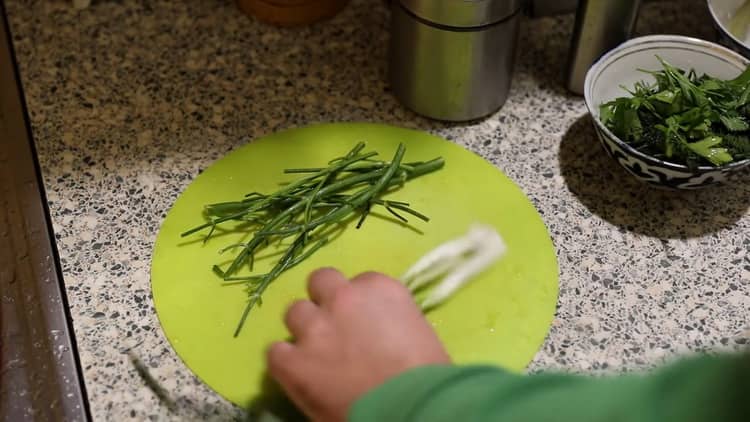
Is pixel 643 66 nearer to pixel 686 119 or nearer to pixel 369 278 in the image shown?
pixel 686 119

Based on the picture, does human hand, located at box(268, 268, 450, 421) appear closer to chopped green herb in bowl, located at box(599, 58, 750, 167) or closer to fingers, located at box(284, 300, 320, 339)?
fingers, located at box(284, 300, 320, 339)

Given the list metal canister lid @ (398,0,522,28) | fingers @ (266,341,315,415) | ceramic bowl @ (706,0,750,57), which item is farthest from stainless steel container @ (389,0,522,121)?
fingers @ (266,341,315,415)

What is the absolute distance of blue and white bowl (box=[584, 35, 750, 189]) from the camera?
847mm

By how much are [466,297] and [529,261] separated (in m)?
0.08

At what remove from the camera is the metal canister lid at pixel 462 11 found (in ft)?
2.81

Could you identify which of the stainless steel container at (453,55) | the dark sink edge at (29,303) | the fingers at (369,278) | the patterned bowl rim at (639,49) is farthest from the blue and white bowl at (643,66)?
the dark sink edge at (29,303)

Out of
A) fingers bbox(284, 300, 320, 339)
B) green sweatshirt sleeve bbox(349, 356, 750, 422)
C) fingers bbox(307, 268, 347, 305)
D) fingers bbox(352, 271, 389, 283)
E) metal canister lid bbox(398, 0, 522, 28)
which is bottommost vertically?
fingers bbox(284, 300, 320, 339)

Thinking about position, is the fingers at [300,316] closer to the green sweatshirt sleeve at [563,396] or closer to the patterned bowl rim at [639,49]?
the green sweatshirt sleeve at [563,396]

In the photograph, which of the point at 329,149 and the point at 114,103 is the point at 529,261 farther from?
the point at 114,103

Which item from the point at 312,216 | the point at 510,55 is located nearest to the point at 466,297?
the point at 312,216

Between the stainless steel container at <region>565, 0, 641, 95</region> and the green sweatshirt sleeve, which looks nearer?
the green sweatshirt sleeve

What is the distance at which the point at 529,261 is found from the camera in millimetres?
825

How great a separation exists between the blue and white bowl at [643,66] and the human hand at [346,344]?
0.98ft

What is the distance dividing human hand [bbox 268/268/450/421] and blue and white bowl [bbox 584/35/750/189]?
11.8 inches
